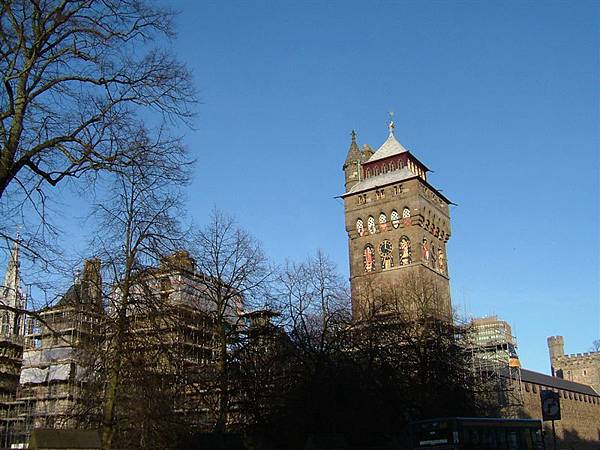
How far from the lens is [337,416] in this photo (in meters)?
27.2

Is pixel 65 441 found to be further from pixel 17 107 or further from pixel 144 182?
pixel 17 107

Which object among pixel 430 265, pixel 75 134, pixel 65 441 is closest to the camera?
pixel 75 134

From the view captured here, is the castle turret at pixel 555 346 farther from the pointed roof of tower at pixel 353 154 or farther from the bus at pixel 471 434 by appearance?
the bus at pixel 471 434

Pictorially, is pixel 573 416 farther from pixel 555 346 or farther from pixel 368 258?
pixel 368 258

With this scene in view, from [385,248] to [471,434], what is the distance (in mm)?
54504

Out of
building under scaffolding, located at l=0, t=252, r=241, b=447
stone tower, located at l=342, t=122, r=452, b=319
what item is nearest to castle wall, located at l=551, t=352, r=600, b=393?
stone tower, located at l=342, t=122, r=452, b=319

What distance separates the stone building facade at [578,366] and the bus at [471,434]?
120481 mm

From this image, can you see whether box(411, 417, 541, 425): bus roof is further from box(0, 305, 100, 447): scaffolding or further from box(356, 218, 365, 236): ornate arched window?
box(356, 218, 365, 236): ornate arched window

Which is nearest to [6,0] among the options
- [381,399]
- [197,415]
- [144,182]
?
[144,182]

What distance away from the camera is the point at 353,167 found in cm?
8619

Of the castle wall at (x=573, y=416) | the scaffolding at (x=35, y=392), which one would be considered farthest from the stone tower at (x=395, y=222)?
the scaffolding at (x=35, y=392)

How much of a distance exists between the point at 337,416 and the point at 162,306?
1056 centimetres

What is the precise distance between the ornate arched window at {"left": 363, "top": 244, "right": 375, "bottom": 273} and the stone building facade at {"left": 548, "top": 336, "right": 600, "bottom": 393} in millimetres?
78311

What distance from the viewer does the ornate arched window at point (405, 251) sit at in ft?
246
